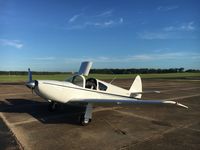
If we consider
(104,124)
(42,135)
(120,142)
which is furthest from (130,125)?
(42,135)

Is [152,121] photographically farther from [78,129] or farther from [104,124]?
[78,129]

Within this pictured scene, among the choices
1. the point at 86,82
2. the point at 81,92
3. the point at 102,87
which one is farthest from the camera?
the point at 102,87

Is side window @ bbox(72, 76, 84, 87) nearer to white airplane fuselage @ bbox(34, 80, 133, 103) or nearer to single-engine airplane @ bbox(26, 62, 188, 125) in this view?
single-engine airplane @ bbox(26, 62, 188, 125)

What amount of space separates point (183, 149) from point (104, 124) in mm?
3226

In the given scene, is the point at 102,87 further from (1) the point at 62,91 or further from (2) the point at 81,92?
(1) the point at 62,91

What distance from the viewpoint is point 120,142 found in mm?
5961

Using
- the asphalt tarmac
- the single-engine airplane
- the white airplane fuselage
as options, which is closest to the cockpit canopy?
the single-engine airplane

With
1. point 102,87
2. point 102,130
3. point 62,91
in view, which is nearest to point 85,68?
point 102,87

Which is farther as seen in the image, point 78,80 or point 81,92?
point 78,80

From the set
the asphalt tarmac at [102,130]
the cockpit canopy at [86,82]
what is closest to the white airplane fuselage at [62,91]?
the cockpit canopy at [86,82]

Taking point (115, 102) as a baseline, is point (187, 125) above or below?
below

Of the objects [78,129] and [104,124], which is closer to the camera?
[78,129]

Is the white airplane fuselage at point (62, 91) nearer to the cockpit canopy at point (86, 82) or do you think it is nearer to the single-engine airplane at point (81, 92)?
the single-engine airplane at point (81, 92)

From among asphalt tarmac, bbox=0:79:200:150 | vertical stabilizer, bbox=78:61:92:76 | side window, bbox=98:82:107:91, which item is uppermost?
vertical stabilizer, bbox=78:61:92:76
